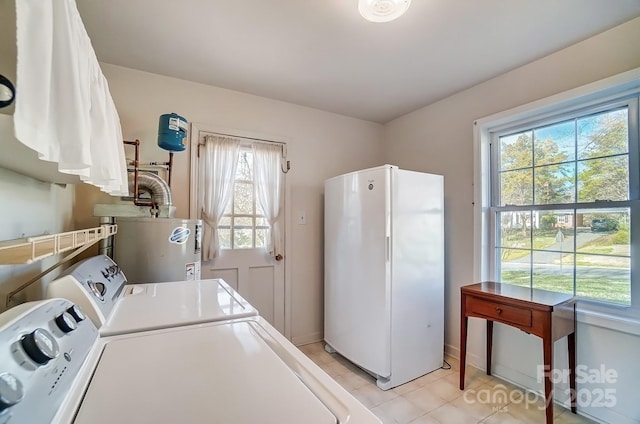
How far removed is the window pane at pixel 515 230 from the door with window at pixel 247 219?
1.93 m

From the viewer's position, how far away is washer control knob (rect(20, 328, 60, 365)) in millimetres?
523

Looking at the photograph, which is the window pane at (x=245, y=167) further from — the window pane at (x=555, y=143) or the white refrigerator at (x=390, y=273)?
the window pane at (x=555, y=143)

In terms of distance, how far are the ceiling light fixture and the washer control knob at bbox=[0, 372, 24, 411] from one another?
5.69ft

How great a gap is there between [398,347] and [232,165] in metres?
2.02

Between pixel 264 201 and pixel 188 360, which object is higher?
pixel 264 201

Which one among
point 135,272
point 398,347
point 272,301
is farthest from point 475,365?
point 135,272

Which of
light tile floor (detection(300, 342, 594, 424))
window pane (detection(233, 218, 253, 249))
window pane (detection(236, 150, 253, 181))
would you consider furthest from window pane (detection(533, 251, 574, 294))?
window pane (detection(236, 150, 253, 181))

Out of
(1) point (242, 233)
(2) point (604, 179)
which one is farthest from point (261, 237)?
(2) point (604, 179)

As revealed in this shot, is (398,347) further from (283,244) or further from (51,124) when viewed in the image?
(51,124)

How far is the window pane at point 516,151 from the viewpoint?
2203 mm

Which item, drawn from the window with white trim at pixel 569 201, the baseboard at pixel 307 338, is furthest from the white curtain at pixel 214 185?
the window with white trim at pixel 569 201

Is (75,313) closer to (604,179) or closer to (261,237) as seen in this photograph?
(261,237)

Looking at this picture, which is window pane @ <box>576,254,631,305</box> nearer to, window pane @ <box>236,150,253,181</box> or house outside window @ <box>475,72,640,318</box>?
house outside window @ <box>475,72,640,318</box>

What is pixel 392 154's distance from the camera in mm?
3295
